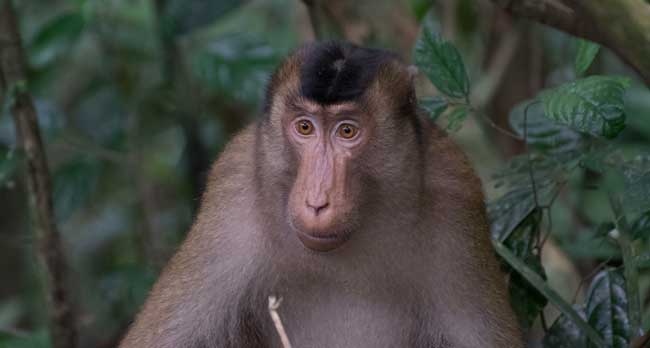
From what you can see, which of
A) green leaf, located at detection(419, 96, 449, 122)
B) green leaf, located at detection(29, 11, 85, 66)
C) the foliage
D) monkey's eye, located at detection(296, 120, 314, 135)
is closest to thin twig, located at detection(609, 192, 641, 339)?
the foliage

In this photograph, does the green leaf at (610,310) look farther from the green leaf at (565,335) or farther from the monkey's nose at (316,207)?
the monkey's nose at (316,207)

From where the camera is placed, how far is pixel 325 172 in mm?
2684

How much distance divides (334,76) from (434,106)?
446 millimetres

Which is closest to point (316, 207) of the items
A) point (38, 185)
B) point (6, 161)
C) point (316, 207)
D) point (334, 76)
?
point (316, 207)

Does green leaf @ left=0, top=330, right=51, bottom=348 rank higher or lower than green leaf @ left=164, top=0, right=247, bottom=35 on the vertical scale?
lower

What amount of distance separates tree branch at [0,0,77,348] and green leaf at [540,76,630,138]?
1852 millimetres

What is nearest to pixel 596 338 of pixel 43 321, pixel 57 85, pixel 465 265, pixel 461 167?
pixel 465 265

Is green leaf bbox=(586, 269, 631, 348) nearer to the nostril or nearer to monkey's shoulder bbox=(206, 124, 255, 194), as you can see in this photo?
the nostril

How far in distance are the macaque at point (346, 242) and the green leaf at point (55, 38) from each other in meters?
1.39

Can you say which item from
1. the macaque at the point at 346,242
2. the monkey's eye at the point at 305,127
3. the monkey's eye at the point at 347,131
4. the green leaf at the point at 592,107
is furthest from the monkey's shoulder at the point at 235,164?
the green leaf at the point at 592,107

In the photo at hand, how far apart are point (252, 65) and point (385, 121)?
5.54ft

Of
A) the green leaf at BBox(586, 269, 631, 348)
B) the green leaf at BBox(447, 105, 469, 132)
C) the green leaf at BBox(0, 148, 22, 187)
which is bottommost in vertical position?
the green leaf at BBox(586, 269, 631, 348)

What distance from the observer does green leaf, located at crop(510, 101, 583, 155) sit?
10.9ft

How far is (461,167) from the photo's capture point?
3.16m
